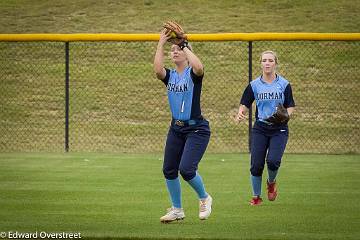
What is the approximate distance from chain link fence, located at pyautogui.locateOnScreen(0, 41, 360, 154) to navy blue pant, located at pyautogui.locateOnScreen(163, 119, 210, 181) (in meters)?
9.34

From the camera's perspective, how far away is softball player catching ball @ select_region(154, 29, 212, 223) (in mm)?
9656

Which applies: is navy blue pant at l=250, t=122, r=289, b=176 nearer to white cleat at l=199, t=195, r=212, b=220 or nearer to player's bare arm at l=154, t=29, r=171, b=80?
white cleat at l=199, t=195, r=212, b=220

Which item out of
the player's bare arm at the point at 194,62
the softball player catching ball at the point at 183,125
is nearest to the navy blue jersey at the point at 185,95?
the softball player catching ball at the point at 183,125

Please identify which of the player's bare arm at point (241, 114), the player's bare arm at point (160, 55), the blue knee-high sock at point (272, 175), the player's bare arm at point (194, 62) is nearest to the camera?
the player's bare arm at point (194, 62)

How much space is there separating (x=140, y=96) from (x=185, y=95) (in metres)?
12.1

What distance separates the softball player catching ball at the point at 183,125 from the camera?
966 cm

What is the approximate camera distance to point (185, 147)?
31.9 feet

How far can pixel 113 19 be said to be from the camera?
26.5m

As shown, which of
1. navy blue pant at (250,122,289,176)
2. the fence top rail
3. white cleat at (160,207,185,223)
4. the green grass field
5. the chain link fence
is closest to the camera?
the green grass field

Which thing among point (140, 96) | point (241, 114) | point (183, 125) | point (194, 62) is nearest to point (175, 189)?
point (183, 125)

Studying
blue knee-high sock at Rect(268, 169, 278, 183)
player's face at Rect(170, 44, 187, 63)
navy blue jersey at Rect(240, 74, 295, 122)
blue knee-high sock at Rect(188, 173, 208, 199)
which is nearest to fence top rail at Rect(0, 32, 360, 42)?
navy blue jersey at Rect(240, 74, 295, 122)

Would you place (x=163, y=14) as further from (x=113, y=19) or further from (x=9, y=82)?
(x=9, y=82)

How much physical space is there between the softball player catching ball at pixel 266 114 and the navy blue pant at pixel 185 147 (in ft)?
4.77

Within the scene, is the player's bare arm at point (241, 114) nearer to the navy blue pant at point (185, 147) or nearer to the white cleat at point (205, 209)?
the navy blue pant at point (185, 147)
